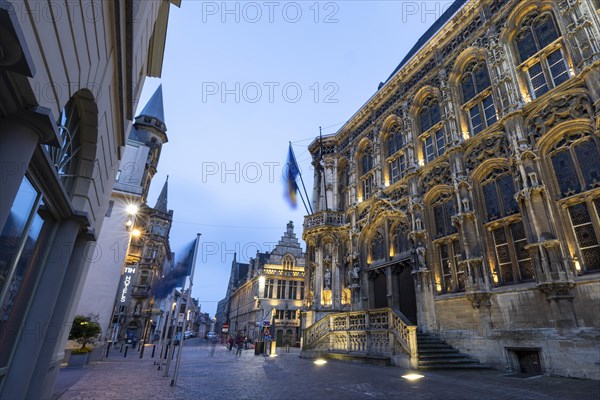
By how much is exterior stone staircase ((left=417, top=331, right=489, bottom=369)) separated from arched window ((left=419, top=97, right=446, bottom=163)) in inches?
389

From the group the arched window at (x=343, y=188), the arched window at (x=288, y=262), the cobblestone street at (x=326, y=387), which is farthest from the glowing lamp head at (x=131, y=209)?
the arched window at (x=288, y=262)

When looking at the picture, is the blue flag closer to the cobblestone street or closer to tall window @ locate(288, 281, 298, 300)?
the cobblestone street

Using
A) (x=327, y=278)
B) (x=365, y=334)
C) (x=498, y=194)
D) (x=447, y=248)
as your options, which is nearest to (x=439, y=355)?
(x=365, y=334)

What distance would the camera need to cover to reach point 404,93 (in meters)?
21.2

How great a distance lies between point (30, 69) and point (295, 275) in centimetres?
4947

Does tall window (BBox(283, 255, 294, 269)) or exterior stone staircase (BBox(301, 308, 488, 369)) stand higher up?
tall window (BBox(283, 255, 294, 269))

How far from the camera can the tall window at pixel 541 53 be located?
1285cm

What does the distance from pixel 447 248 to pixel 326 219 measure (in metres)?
9.61

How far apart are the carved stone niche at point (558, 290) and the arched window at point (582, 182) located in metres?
0.85

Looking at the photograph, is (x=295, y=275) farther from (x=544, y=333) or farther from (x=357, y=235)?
(x=544, y=333)

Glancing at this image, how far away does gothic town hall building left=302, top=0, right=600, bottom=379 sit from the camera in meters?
10.8

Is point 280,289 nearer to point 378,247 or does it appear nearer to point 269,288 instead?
point 269,288

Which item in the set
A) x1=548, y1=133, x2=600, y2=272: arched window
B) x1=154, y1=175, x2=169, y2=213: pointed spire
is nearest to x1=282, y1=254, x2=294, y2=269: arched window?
x1=154, y1=175, x2=169, y2=213: pointed spire

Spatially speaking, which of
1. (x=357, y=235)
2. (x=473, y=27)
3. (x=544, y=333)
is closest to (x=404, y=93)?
(x=473, y=27)
